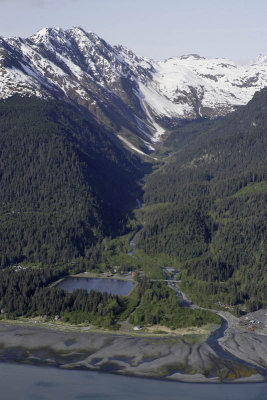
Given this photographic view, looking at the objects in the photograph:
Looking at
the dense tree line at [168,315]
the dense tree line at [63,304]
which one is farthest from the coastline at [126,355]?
the dense tree line at [63,304]

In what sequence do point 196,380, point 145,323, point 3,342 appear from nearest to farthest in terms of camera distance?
point 196,380 → point 3,342 → point 145,323

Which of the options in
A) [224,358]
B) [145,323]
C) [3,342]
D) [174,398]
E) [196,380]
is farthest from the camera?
[145,323]

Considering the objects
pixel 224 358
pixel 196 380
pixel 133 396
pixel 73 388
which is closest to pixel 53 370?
pixel 73 388

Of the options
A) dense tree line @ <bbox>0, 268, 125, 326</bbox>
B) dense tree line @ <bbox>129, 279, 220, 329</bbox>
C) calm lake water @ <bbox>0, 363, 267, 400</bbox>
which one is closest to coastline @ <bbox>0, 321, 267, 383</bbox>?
calm lake water @ <bbox>0, 363, 267, 400</bbox>

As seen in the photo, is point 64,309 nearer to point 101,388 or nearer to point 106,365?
point 106,365

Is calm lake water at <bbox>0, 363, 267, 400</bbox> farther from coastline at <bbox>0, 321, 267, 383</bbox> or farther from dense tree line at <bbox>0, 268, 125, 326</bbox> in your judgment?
dense tree line at <bbox>0, 268, 125, 326</bbox>

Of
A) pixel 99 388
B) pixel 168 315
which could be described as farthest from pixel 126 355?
pixel 168 315

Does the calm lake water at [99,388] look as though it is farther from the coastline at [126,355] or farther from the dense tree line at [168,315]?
the dense tree line at [168,315]
